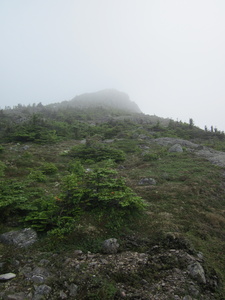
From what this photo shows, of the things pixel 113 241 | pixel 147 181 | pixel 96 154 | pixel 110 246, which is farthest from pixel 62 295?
pixel 96 154

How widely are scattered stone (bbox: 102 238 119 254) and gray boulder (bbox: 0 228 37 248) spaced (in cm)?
230

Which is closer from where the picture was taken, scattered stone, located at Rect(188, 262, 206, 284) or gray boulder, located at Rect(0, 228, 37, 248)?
scattered stone, located at Rect(188, 262, 206, 284)

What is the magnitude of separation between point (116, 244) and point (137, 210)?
237 centimetres

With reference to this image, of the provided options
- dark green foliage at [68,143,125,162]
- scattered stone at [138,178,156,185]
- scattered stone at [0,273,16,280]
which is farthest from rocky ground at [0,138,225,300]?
dark green foliage at [68,143,125,162]

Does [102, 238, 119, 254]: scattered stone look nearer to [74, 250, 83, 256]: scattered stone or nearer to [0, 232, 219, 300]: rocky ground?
[0, 232, 219, 300]: rocky ground

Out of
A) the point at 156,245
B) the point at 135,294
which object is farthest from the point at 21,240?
the point at 156,245

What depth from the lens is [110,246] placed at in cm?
578

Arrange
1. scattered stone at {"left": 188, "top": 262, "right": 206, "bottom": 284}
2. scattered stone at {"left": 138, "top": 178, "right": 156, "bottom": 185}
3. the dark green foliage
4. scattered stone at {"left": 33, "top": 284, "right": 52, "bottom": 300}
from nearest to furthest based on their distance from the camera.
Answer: scattered stone at {"left": 33, "top": 284, "right": 52, "bottom": 300}, scattered stone at {"left": 188, "top": 262, "right": 206, "bottom": 284}, scattered stone at {"left": 138, "top": 178, "right": 156, "bottom": 185}, the dark green foliage

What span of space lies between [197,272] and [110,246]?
100 inches

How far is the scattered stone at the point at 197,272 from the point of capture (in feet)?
15.3

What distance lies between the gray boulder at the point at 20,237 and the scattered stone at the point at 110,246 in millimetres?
2301

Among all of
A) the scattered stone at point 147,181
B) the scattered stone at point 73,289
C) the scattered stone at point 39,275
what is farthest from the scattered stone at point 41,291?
the scattered stone at point 147,181

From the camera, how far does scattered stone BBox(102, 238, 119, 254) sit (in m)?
5.66

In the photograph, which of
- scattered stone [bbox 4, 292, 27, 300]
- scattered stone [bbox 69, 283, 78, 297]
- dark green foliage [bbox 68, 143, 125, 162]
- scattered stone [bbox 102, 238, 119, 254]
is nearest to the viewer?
scattered stone [bbox 4, 292, 27, 300]
